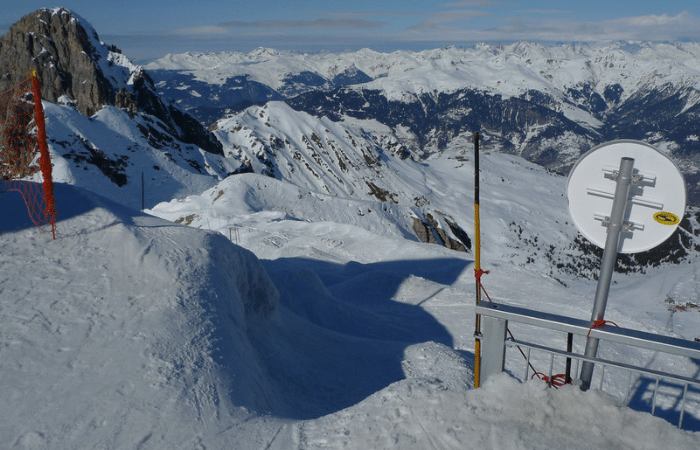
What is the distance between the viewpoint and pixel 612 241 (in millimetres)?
4859

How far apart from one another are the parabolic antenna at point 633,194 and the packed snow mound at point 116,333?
5061 mm

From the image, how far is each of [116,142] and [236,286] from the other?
2325 inches

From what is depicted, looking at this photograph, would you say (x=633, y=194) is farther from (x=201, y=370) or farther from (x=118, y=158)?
(x=118, y=158)

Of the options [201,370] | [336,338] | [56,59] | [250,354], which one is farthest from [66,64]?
[201,370]

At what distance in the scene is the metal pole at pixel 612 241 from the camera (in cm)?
462

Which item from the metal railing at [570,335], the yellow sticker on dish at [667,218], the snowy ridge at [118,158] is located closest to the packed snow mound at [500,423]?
the metal railing at [570,335]

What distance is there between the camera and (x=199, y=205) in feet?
147

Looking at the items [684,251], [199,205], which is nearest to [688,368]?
[199,205]

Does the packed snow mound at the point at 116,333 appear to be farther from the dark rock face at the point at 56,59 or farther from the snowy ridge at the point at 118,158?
the dark rock face at the point at 56,59

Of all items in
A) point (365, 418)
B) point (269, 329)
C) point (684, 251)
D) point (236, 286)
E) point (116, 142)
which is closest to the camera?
point (365, 418)

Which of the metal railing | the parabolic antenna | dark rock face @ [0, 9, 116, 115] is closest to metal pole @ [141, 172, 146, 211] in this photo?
dark rock face @ [0, 9, 116, 115]

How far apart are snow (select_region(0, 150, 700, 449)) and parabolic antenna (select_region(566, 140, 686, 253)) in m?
1.81

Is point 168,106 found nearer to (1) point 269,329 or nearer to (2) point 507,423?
(1) point 269,329

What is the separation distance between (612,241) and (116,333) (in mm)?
6841
